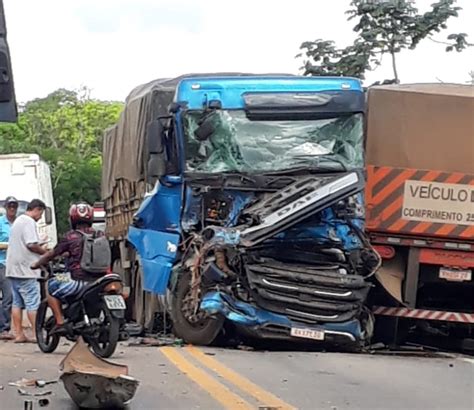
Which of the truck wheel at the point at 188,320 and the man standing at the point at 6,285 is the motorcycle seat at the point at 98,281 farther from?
the man standing at the point at 6,285

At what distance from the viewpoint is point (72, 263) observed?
11.2m

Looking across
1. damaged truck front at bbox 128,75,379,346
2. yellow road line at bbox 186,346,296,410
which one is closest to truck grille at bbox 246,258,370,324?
damaged truck front at bbox 128,75,379,346

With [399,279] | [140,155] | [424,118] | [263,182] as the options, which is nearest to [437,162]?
[424,118]

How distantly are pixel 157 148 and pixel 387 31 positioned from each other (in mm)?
11034

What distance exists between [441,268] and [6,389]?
6217 millimetres

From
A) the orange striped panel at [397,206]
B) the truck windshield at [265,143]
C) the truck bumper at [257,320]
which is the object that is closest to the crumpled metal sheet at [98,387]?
the truck bumper at [257,320]

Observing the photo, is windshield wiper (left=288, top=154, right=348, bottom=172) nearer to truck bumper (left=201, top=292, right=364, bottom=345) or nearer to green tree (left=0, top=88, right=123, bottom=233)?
truck bumper (left=201, top=292, right=364, bottom=345)

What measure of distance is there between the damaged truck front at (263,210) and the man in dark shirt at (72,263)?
4.86 ft

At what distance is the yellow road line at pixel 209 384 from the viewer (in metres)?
8.16

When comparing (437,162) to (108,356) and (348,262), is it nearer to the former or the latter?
(348,262)

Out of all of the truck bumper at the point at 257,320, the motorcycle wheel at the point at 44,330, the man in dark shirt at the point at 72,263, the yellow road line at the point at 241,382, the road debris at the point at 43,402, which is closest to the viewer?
the road debris at the point at 43,402

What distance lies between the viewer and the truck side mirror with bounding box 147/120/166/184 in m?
12.9

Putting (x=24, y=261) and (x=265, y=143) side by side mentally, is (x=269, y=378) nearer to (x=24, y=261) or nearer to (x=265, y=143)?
(x=265, y=143)

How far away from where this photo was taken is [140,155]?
52.9 ft
